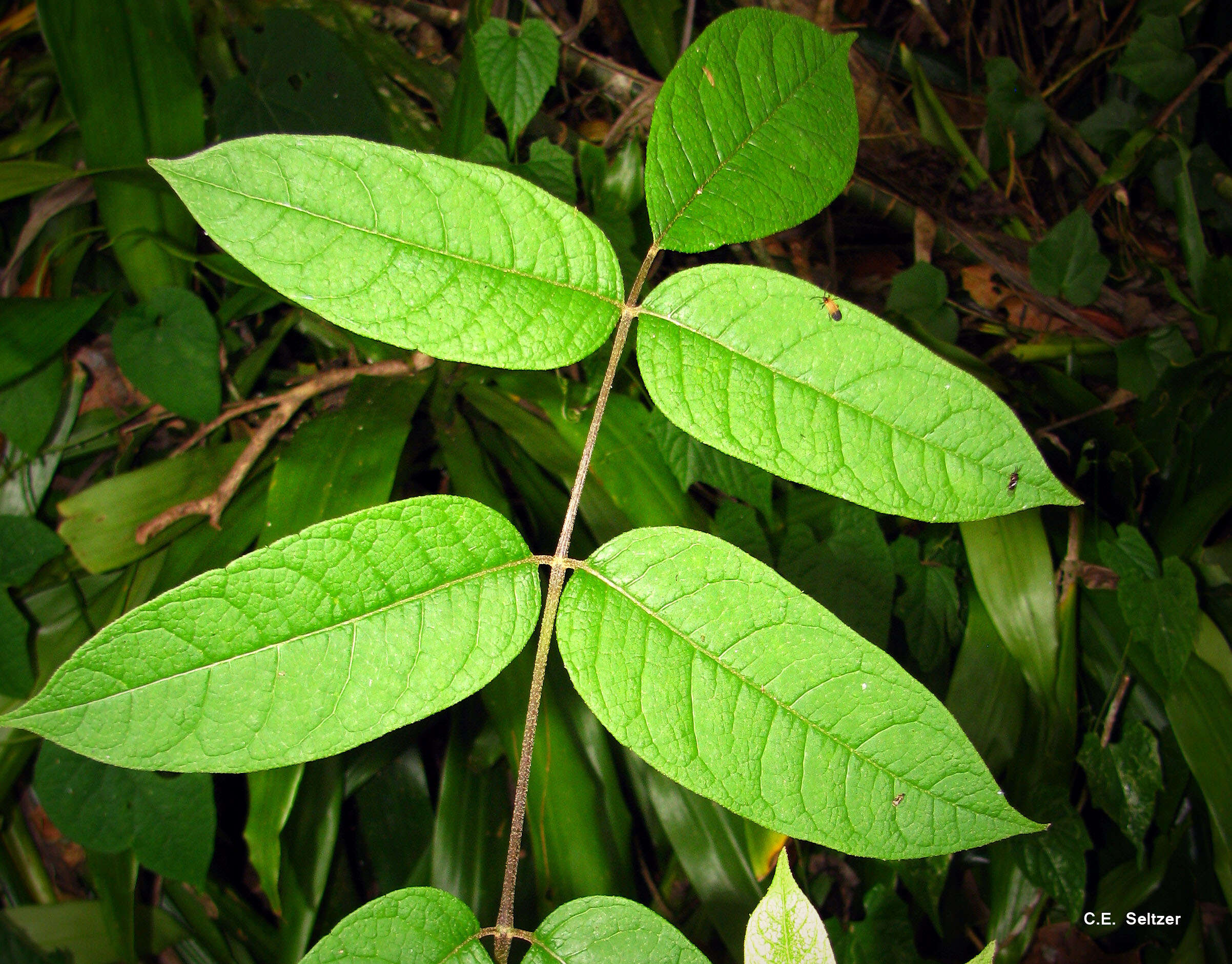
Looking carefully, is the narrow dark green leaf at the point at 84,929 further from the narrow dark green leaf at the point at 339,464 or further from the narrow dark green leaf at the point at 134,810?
the narrow dark green leaf at the point at 339,464

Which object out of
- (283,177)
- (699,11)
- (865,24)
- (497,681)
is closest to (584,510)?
(497,681)

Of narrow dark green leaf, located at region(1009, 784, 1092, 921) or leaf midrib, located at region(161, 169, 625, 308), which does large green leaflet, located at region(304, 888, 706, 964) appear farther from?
narrow dark green leaf, located at region(1009, 784, 1092, 921)

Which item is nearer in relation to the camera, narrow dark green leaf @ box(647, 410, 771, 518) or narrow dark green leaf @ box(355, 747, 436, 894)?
narrow dark green leaf @ box(647, 410, 771, 518)

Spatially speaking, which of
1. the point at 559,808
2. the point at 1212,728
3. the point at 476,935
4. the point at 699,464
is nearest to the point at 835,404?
the point at 476,935

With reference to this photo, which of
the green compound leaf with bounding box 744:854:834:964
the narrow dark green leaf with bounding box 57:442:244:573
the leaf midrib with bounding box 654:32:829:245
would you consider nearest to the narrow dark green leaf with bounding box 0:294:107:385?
the narrow dark green leaf with bounding box 57:442:244:573

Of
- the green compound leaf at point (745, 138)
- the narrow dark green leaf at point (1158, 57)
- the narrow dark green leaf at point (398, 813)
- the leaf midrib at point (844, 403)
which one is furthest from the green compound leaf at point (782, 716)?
the narrow dark green leaf at point (1158, 57)

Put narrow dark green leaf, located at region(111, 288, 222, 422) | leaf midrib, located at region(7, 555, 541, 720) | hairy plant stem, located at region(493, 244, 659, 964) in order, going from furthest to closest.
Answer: narrow dark green leaf, located at region(111, 288, 222, 422) < hairy plant stem, located at region(493, 244, 659, 964) < leaf midrib, located at region(7, 555, 541, 720)
